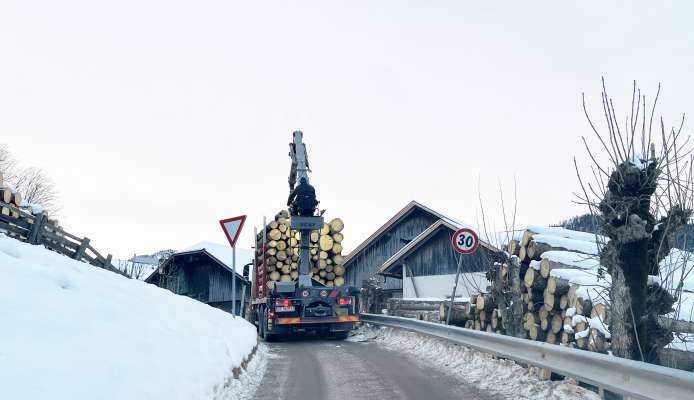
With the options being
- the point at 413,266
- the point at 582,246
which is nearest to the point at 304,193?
the point at 582,246

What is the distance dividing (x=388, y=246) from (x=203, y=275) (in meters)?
15.2

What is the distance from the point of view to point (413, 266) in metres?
25.7

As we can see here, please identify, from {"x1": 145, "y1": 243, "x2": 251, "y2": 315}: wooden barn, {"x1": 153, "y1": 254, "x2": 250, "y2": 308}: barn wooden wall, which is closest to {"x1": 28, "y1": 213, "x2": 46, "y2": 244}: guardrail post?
{"x1": 145, "y1": 243, "x2": 251, "y2": 315}: wooden barn

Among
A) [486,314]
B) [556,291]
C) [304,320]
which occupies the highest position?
[556,291]

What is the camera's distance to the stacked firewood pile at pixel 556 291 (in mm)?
8141

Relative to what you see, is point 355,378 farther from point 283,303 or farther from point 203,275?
point 203,275

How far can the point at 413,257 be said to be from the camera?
25672mm

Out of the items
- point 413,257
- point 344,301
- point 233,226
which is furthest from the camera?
point 413,257

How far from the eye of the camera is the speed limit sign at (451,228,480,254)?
464 inches

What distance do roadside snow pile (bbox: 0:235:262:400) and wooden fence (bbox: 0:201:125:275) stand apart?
8.29 meters

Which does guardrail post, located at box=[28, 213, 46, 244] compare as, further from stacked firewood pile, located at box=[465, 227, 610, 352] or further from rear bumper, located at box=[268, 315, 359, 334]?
stacked firewood pile, located at box=[465, 227, 610, 352]

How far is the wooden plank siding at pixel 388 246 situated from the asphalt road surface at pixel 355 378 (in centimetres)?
1763

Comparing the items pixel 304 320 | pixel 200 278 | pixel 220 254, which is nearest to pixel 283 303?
pixel 304 320

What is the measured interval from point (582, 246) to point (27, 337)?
926 cm
